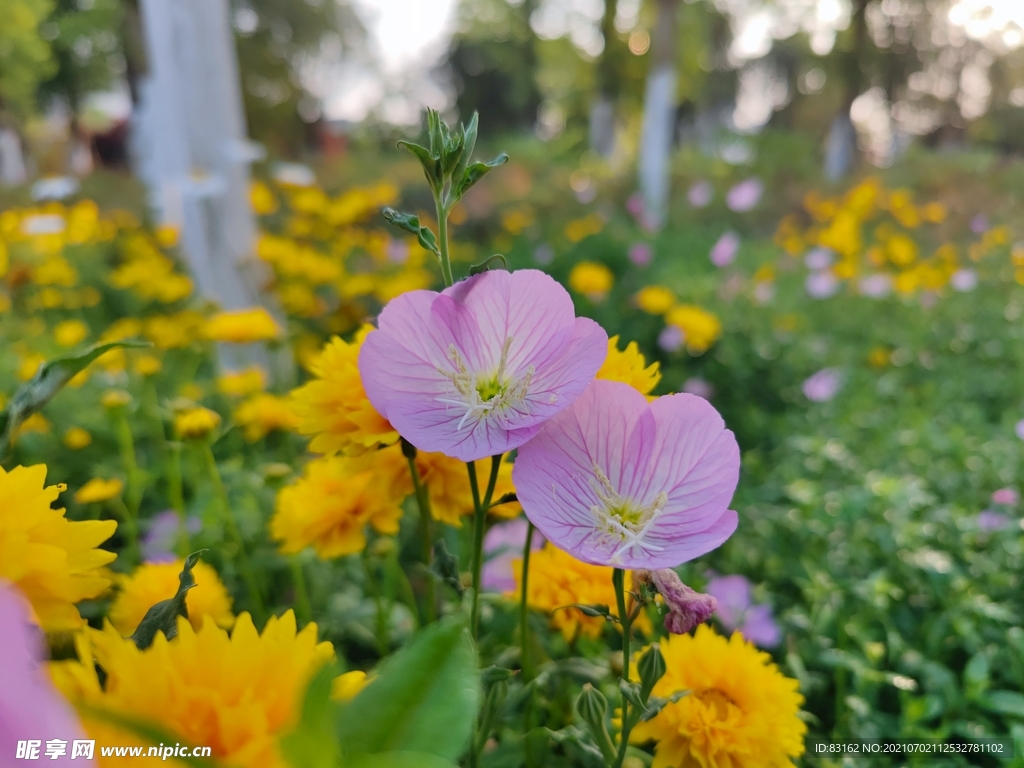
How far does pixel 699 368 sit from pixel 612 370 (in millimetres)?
1472

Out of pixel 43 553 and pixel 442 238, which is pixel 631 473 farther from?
pixel 43 553

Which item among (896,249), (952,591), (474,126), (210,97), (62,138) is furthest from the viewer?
(62,138)

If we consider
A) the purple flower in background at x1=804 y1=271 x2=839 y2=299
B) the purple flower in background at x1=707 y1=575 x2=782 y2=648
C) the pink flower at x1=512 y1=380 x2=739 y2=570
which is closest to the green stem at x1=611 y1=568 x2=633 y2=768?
the pink flower at x1=512 y1=380 x2=739 y2=570

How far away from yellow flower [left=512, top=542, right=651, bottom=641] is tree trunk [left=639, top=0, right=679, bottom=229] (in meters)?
3.52

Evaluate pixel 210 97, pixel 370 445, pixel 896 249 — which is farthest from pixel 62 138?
pixel 370 445

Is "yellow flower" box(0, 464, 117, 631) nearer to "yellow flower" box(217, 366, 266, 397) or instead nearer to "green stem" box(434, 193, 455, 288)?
"green stem" box(434, 193, 455, 288)

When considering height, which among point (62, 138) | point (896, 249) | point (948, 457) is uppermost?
point (62, 138)

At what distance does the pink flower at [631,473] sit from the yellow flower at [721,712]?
140mm

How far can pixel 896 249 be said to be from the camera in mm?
2467

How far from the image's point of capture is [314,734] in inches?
6.5

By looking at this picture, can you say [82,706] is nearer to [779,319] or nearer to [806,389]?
[806,389]

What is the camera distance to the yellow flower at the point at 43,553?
0.27 meters

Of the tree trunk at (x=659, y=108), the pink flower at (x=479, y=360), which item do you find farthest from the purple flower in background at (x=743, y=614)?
the tree trunk at (x=659, y=108)

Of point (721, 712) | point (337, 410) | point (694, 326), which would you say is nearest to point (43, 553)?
point (337, 410)
